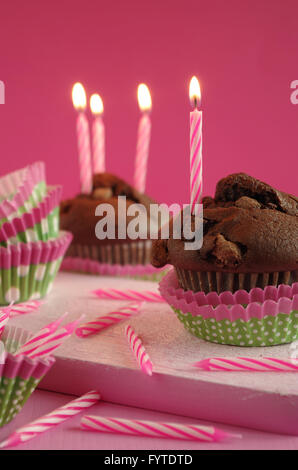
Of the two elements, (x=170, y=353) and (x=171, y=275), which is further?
(x=171, y=275)

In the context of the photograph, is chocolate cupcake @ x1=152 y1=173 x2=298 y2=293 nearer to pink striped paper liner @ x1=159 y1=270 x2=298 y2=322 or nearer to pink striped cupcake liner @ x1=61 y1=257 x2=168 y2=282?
pink striped paper liner @ x1=159 y1=270 x2=298 y2=322

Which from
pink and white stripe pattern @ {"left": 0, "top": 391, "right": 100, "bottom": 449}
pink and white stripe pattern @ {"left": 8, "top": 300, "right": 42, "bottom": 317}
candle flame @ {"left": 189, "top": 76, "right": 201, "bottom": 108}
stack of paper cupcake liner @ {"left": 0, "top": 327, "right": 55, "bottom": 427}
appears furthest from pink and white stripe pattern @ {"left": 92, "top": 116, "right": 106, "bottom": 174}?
stack of paper cupcake liner @ {"left": 0, "top": 327, "right": 55, "bottom": 427}

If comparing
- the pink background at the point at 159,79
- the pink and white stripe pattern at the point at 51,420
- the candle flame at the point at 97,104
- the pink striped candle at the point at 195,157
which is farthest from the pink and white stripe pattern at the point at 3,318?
the pink background at the point at 159,79

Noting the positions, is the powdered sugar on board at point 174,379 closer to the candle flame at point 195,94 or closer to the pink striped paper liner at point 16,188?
the pink striped paper liner at point 16,188

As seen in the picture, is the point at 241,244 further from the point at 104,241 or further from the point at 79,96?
the point at 79,96

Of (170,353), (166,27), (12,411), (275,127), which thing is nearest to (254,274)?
(170,353)

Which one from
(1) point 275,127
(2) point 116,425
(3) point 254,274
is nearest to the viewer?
(2) point 116,425
